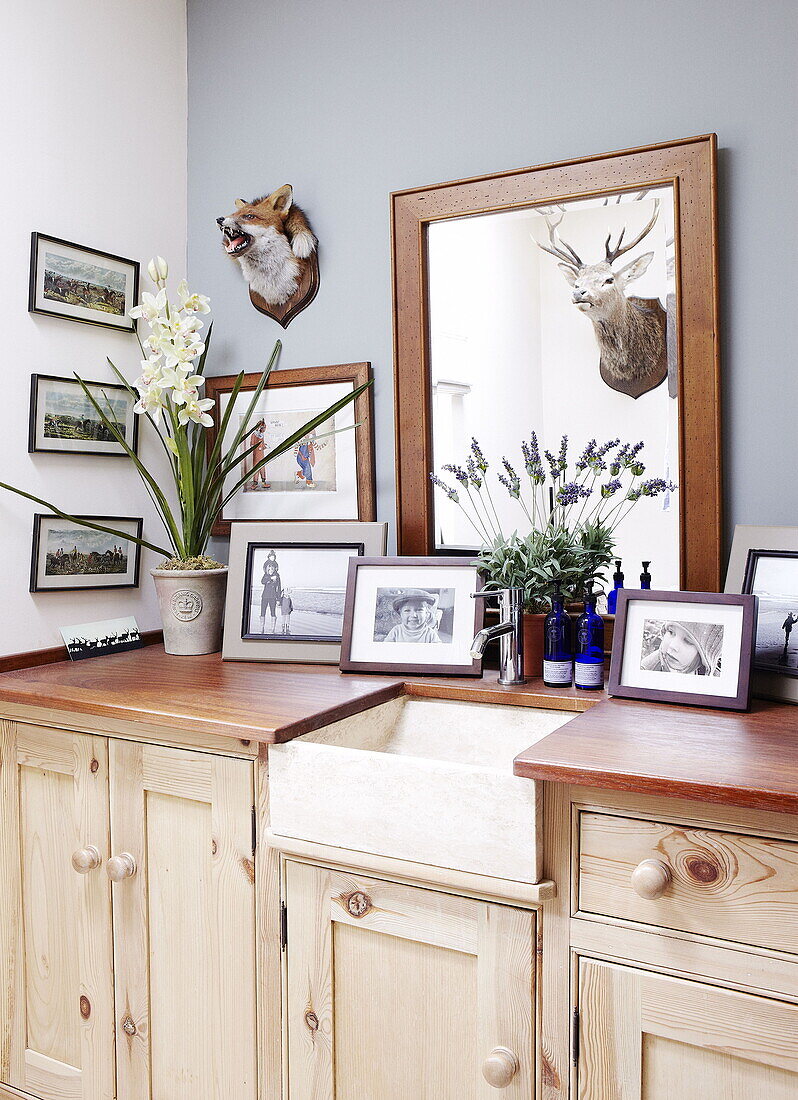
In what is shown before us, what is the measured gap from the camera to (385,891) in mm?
1234

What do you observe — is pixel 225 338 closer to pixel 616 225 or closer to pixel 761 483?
pixel 616 225

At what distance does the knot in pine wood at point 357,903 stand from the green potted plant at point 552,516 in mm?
589

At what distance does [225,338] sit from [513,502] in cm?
90

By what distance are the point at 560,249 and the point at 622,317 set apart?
0.66 feet

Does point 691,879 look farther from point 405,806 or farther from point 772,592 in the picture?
point 772,592

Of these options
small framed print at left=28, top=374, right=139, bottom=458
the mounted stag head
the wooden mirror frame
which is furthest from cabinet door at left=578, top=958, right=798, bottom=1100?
small framed print at left=28, top=374, right=139, bottom=458

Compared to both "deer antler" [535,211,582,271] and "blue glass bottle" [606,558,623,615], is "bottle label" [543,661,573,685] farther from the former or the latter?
"deer antler" [535,211,582,271]

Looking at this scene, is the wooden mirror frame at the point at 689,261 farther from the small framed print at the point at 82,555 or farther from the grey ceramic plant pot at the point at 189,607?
the small framed print at the point at 82,555

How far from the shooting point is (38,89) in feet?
6.13

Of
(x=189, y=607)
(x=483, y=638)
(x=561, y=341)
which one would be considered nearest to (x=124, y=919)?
(x=189, y=607)

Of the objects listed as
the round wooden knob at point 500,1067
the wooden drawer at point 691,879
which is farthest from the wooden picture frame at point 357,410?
the round wooden knob at point 500,1067

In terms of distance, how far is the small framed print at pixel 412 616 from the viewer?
5.48 feet

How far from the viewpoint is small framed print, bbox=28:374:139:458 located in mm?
1868

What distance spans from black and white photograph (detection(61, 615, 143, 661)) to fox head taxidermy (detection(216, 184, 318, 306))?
87 cm
